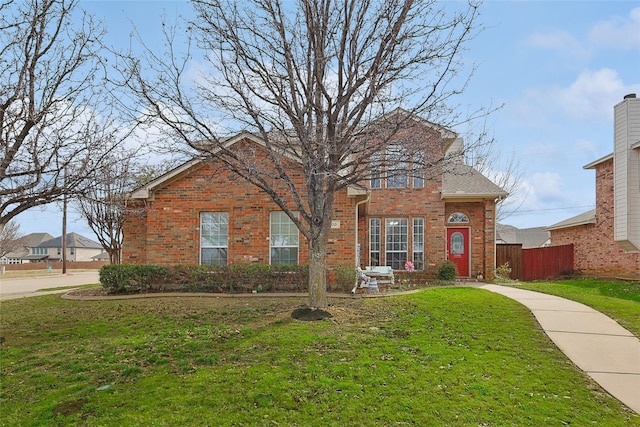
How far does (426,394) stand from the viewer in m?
4.87


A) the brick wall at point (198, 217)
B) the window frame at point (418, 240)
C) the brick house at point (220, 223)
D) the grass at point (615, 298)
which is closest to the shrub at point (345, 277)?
the brick house at point (220, 223)

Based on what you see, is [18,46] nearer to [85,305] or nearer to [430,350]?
[85,305]

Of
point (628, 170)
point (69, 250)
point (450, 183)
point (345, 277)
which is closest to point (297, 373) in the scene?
point (345, 277)

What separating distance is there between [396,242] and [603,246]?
9.31 metres

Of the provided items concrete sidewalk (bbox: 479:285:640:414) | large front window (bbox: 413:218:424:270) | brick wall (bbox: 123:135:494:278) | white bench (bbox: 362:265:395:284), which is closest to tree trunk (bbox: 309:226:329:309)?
concrete sidewalk (bbox: 479:285:640:414)

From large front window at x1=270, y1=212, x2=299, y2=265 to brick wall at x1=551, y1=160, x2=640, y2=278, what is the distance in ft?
41.2

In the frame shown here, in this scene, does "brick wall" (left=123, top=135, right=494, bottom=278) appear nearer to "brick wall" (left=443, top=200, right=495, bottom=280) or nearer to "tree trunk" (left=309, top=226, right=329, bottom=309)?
"tree trunk" (left=309, top=226, right=329, bottom=309)

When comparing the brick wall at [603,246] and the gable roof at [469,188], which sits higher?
the gable roof at [469,188]

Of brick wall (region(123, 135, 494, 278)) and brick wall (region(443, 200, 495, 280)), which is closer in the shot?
brick wall (region(123, 135, 494, 278))

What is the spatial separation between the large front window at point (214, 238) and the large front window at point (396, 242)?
6955 millimetres

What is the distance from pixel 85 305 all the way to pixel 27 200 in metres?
4.74

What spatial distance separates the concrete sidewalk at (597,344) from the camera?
535 cm

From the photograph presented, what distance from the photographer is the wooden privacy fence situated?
20.5 m

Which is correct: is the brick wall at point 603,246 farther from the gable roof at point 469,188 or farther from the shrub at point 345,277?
the shrub at point 345,277
